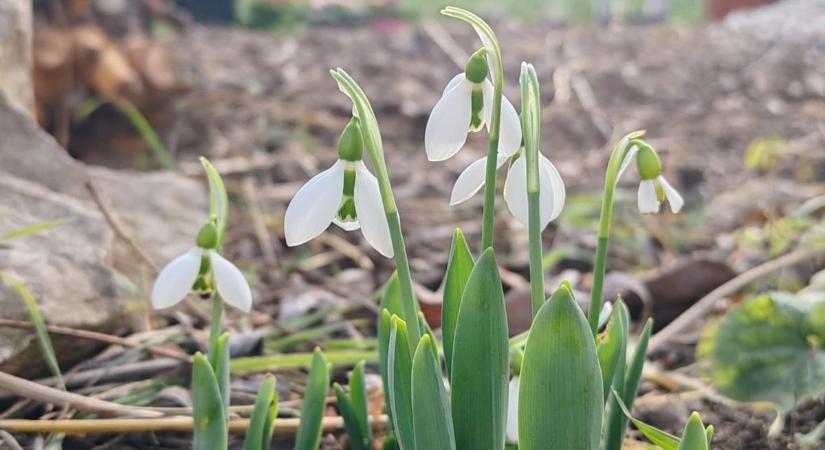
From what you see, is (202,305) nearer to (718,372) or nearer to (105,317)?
(105,317)

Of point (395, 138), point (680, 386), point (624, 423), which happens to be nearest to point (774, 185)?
point (395, 138)

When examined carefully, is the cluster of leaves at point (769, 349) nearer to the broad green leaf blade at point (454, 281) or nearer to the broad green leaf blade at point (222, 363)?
the broad green leaf blade at point (454, 281)

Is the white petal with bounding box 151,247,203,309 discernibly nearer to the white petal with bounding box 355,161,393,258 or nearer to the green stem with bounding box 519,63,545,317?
the white petal with bounding box 355,161,393,258

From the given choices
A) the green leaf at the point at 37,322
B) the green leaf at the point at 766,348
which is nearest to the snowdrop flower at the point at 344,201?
the green leaf at the point at 37,322

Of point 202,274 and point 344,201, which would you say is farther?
point 202,274

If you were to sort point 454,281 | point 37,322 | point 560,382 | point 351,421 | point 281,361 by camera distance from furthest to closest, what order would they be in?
point 281,361 → point 37,322 → point 351,421 → point 454,281 → point 560,382

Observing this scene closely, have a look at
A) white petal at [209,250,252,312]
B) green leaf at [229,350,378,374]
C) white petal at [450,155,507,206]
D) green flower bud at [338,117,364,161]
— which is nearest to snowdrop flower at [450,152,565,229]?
white petal at [450,155,507,206]

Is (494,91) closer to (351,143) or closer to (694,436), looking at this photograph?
(351,143)

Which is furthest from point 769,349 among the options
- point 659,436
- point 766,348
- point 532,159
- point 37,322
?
point 37,322

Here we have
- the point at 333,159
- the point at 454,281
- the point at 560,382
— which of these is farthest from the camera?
the point at 333,159
